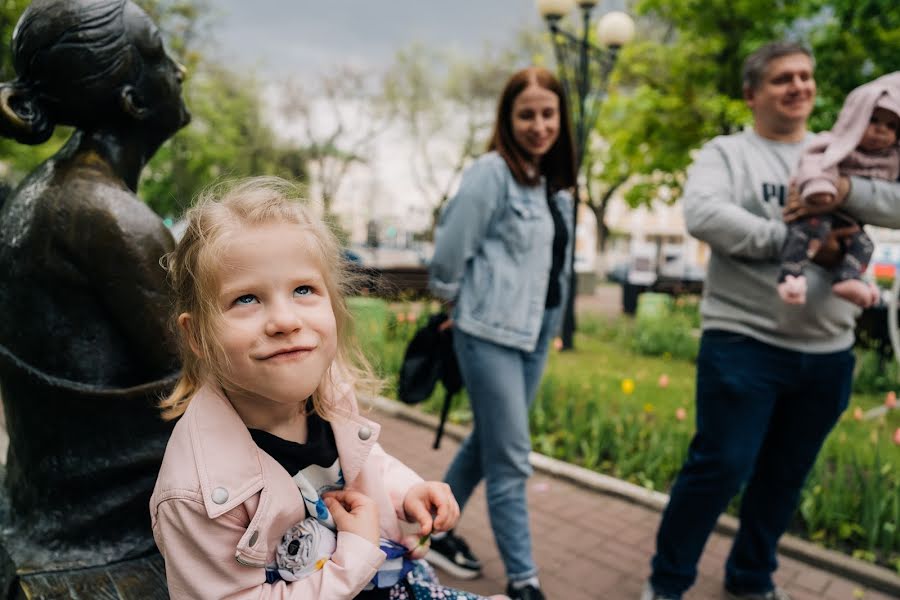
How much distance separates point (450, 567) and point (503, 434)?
2.81 feet

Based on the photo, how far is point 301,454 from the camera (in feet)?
4.21

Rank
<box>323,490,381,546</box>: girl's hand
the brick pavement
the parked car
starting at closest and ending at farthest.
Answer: <box>323,490,381,546</box>: girl's hand
the brick pavement
the parked car

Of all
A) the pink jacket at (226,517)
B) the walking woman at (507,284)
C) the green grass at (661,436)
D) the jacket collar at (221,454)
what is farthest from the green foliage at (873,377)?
the jacket collar at (221,454)

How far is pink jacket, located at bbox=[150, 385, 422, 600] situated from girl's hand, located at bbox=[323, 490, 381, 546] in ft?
0.08

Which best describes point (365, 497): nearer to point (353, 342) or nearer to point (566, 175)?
point (353, 342)

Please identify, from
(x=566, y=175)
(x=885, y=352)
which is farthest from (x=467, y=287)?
(x=885, y=352)

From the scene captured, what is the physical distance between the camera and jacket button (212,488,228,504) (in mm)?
1079

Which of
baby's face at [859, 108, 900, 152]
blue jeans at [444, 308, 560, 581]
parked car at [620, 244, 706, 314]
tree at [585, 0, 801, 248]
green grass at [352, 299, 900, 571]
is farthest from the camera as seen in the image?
parked car at [620, 244, 706, 314]

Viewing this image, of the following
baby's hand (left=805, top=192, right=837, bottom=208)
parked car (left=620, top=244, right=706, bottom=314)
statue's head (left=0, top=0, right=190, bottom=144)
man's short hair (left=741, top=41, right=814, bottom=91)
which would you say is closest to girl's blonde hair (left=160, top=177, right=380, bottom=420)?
statue's head (left=0, top=0, right=190, bottom=144)

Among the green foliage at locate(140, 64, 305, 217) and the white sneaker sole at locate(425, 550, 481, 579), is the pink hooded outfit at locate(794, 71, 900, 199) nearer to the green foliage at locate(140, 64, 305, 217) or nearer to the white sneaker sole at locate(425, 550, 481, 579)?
the white sneaker sole at locate(425, 550, 481, 579)

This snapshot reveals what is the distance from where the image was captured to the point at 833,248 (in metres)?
2.33

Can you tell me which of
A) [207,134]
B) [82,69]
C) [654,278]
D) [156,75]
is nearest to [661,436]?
[156,75]

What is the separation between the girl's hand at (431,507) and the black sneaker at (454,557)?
5.80 feet

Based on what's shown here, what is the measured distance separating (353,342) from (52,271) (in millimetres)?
700
